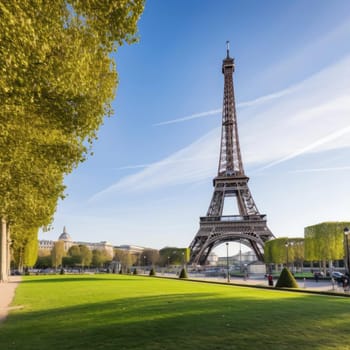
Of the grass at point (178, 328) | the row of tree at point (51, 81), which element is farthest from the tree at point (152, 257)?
the grass at point (178, 328)

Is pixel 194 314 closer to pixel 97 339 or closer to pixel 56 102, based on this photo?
pixel 97 339

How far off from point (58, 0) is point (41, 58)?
1.74 m

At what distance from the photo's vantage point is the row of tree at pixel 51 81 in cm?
948

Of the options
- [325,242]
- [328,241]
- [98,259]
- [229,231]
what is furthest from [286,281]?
[98,259]

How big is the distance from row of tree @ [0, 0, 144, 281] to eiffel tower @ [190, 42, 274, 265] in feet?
186

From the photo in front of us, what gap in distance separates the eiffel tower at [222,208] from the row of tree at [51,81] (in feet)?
186

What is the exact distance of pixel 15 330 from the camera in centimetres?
927

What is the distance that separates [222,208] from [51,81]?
6763 cm

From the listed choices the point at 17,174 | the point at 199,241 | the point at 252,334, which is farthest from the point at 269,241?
the point at 252,334

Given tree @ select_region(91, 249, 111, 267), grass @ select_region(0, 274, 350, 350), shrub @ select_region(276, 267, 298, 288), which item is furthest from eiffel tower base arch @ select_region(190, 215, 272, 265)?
tree @ select_region(91, 249, 111, 267)

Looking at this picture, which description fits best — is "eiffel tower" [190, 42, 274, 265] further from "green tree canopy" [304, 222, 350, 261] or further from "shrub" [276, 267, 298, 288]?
"shrub" [276, 267, 298, 288]

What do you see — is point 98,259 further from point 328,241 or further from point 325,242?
point 328,241

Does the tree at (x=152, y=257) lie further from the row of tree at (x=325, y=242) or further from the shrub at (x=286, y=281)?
the shrub at (x=286, y=281)

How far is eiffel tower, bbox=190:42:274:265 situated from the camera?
72.6 metres
